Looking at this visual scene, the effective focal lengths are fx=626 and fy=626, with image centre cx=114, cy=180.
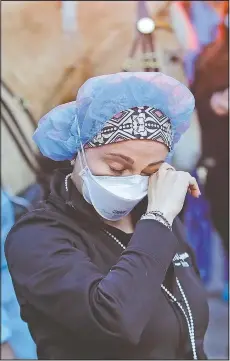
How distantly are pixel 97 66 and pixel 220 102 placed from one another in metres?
0.49

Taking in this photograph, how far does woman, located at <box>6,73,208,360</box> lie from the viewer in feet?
3.58

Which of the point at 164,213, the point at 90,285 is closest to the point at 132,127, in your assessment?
the point at 164,213

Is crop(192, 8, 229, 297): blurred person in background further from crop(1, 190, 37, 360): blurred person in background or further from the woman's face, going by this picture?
the woman's face

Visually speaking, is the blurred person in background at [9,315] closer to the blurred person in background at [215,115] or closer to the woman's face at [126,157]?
the blurred person in background at [215,115]

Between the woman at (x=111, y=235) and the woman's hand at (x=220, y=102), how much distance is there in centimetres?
112

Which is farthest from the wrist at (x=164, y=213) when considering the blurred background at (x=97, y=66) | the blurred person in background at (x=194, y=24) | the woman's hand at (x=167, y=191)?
the blurred person in background at (x=194, y=24)

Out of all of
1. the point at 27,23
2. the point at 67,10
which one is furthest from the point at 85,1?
the point at 27,23

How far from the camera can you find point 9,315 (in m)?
2.43

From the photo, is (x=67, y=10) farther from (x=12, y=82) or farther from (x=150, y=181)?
(x=150, y=181)

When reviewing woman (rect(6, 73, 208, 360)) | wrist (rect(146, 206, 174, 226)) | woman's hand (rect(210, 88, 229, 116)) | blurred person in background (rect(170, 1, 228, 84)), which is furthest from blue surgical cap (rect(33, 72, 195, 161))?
blurred person in background (rect(170, 1, 228, 84))

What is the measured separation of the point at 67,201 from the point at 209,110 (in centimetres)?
131

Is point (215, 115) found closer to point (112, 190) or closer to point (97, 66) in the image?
point (97, 66)

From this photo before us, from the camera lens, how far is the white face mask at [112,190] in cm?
118

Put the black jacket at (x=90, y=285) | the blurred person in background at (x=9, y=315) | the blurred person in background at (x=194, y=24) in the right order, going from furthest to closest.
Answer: the blurred person in background at (x=194, y=24), the blurred person in background at (x=9, y=315), the black jacket at (x=90, y=285)
